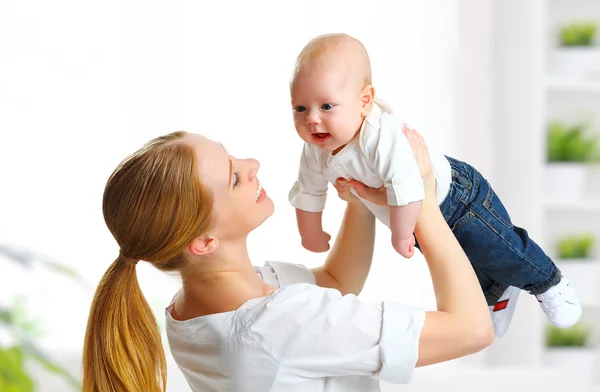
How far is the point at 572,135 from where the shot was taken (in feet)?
11.1

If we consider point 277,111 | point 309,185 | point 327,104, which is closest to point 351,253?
point 309,185

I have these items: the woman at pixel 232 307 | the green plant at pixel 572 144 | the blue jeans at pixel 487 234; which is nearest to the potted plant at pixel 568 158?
the green plant at pixel 572 144

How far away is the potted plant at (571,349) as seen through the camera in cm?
341

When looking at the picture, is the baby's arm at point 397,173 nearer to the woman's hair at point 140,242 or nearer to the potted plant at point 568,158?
the woman's hair at point 140,242

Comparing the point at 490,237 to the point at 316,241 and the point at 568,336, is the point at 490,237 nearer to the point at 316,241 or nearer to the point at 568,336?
the point at 316,241

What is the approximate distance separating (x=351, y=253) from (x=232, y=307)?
14.6 inches

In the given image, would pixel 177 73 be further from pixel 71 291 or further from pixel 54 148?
pixel 71 291

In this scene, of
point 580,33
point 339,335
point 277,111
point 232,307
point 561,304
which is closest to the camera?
point 339,335

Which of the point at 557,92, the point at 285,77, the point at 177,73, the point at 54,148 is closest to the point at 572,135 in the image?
the point at 557,92

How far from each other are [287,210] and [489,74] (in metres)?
0.99

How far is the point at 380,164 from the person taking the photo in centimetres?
137

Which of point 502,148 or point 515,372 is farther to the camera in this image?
point 502,148

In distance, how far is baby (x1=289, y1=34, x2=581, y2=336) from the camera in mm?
1369

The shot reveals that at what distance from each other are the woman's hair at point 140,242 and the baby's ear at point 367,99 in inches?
12.2
